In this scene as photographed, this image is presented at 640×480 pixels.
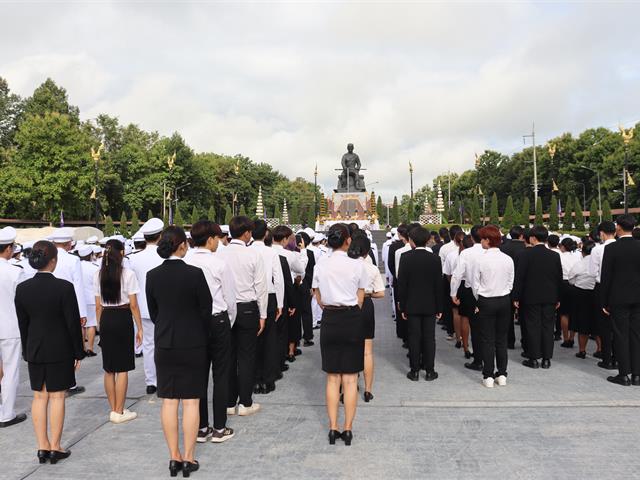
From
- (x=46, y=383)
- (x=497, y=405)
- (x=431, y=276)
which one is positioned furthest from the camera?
(x=431, y=276)

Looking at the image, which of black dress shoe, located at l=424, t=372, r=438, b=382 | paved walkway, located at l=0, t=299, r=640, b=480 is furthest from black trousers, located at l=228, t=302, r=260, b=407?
black dress shoe, located at l=424, t=372, r=438, b=382

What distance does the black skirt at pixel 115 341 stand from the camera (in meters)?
5.37

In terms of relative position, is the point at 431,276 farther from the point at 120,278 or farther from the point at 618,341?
the point at 120,278

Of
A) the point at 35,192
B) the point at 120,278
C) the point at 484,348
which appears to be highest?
the point at 35,192

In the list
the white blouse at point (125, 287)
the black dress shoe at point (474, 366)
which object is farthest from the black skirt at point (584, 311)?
the white blouse at point (125, 287)

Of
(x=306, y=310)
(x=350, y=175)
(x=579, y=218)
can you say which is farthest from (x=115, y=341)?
(x=579, y=218)

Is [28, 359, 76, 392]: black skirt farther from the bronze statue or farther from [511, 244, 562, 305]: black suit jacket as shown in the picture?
the bronze statue

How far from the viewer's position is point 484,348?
673 cm

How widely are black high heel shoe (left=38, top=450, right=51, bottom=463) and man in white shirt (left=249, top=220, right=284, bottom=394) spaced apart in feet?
8.52

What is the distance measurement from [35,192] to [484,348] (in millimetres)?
46225

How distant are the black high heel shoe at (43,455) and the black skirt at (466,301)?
593 centimetres

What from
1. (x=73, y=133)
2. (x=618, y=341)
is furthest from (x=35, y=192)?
(x=618, y=341)

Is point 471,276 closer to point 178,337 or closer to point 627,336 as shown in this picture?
point 627,336

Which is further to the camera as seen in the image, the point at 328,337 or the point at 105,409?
the point at 105,409
